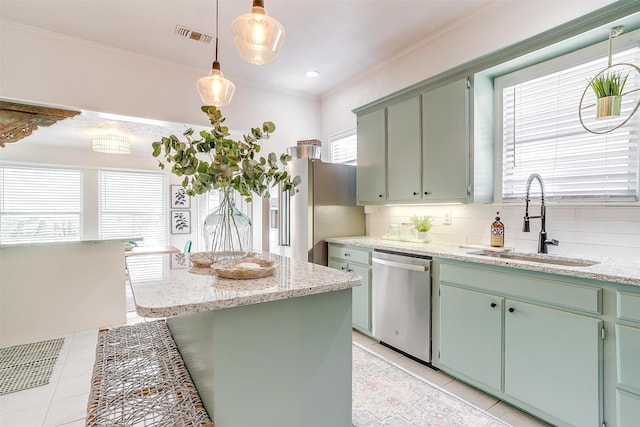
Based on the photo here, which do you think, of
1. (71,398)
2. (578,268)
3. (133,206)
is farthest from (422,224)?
(133,206)

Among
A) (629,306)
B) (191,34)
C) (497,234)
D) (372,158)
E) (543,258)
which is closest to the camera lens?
(629,306)

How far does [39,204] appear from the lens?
18.3ft

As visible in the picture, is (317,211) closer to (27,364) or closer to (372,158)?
(372,158)

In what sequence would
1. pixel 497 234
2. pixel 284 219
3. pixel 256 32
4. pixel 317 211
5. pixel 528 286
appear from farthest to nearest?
pixel 284 219 → pixel 317 211 → pixel 497 234 → pixel 528 286 → pixel 256 32

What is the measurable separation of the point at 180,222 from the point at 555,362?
265 inches

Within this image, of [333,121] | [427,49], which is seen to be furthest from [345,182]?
[427,49]

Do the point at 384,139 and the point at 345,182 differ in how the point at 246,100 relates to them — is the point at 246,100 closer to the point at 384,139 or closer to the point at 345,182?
the point at 345,182

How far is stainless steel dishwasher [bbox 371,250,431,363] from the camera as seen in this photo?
246 cm

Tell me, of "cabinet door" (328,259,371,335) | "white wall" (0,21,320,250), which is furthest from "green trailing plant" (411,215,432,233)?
"white wall" (0,21,320,250)

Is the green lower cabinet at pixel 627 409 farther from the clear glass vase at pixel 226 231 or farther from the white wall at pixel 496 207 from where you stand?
the clear glass vase at pixel 226 231

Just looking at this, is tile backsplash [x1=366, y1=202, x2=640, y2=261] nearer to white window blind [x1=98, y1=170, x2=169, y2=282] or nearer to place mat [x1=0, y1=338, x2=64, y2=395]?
place mat [x1=0, y1=338, x2=64, y2=395]

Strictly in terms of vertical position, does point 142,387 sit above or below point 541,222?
below

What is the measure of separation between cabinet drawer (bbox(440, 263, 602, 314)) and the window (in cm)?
221

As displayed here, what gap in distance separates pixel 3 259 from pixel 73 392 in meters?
1.82
